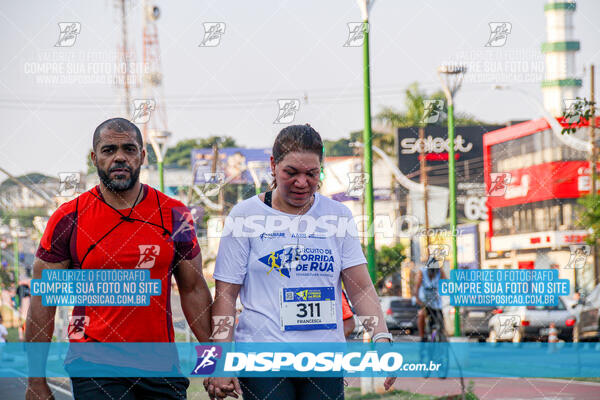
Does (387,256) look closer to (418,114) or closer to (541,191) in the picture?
(541,191)

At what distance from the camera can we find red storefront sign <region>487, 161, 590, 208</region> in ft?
44.9

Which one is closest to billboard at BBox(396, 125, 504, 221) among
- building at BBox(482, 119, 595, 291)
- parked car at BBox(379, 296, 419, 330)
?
building at BBox(482, 119, 595, 291)

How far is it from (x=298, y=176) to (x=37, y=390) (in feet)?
4.99

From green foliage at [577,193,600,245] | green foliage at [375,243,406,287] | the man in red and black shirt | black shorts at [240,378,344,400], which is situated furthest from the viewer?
green foliage at [375,243,406,287]

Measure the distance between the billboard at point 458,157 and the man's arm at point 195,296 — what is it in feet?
28.1

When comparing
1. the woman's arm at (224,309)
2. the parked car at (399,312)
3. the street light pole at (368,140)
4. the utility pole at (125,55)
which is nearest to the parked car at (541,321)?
the parked car at (399,312)

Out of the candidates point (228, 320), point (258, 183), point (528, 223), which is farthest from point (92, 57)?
point (528, 223)

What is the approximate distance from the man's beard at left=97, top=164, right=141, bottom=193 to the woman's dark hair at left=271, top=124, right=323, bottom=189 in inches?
27.8

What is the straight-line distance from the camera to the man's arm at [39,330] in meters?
4.09

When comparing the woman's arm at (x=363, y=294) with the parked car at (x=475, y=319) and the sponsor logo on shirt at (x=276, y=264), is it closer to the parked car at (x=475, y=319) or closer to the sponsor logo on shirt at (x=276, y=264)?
the sponsor logo on shirt at (x=276, y=264)

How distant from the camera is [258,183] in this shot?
10.1 m

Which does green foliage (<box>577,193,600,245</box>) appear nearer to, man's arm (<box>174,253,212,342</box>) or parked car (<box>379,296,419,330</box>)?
man's arm (<box>174,253,212,342</box>)

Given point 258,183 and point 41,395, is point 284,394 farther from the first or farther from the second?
point 258,183

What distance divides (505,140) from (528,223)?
2.86 m
